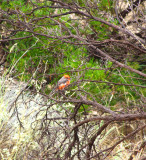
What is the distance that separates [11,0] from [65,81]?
1786 millimetres

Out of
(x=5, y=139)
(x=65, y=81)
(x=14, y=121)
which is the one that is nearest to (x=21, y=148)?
(x=5, y=139)

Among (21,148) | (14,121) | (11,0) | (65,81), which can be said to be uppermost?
(11,0)

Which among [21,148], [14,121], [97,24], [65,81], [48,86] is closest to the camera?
[21,148]

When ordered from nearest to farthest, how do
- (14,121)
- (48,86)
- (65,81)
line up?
(14,121), (65,81), (48,86)

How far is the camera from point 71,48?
5652 mm

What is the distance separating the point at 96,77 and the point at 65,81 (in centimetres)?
57

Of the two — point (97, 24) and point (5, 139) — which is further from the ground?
point (97, 24)

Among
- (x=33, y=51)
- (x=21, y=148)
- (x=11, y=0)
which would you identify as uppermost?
(x=11, y=0)

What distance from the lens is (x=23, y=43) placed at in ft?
18.9

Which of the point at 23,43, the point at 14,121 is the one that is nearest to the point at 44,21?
the point at 23,43

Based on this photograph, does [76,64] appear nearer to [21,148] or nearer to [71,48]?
[71,48]

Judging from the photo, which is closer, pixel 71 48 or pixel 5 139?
pixel 5 139

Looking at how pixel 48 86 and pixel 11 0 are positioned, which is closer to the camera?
pixel 11 0

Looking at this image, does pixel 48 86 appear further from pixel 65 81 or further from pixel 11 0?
pixel 11 0
